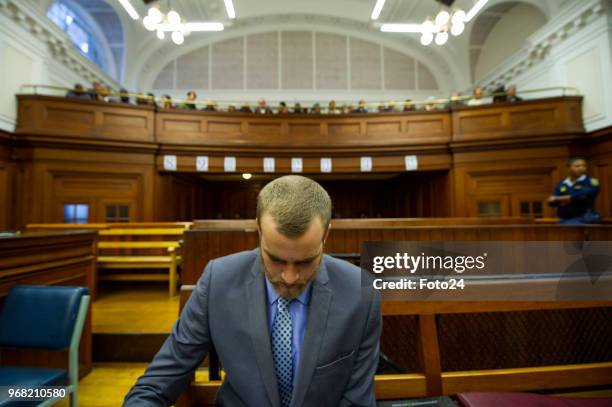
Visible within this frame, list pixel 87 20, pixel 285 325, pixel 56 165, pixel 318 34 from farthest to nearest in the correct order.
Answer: pixel 318 34, pixel 87 20, pixel 56 165, pixel 285 325

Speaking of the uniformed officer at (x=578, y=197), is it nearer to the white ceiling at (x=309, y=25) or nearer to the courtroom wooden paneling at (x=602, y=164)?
the courtroom wooden paneling at (x=602, y=164)

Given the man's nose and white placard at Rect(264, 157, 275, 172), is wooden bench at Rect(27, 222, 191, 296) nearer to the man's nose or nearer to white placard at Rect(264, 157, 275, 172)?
white placard at Rect(264, 157, 275, 172)

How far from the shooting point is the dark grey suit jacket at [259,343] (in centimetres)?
80

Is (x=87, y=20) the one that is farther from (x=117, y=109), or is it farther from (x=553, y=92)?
(x=553, y=92)

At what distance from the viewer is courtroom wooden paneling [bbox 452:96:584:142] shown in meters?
6.07

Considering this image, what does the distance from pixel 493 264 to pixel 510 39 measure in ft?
34.5

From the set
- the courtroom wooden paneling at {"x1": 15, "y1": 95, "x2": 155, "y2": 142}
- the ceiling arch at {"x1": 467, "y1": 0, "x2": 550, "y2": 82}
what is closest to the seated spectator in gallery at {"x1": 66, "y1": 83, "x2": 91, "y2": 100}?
the courtroom wooden paneling at {"x1": 15, "y1": 95, "x2": 155, "y2": 142}

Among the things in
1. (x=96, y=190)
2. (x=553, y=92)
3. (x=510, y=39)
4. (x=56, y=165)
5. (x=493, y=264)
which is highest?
(x=510, y=39)

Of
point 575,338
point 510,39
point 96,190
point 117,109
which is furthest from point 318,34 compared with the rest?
point 575,338

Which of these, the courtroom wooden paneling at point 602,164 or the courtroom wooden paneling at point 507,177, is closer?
the courtroom wooden paneling at point 602,164

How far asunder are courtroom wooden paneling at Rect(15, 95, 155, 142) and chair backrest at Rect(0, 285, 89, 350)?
17.2 feet

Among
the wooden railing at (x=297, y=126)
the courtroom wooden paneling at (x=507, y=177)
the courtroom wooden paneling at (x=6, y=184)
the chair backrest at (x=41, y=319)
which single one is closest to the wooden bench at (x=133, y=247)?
the courtroom wooden paneling at (x=6, y=184)

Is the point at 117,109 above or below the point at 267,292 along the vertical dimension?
above

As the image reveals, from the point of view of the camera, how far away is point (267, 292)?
883mm
